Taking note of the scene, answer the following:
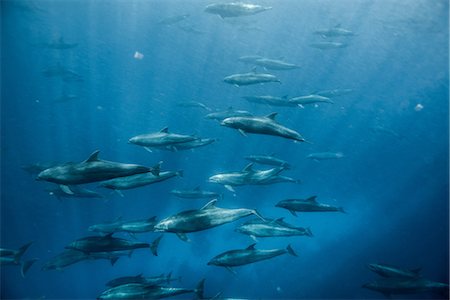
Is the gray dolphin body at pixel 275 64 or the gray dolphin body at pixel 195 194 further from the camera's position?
the gray dolphin body at pixel 275 64

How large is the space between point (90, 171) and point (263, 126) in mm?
2825

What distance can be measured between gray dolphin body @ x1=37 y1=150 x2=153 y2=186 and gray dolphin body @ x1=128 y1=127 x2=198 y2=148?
2.56 meters

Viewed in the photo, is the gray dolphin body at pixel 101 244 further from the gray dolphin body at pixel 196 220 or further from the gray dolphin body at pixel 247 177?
the gray dolphin body at pixel 247 177

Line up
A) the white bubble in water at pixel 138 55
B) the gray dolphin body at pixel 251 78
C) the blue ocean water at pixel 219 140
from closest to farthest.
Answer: the gray dolphin body at pixel 251 78, the blue ocean water at pixel 219 140, the white bubble in water at pixel 138 55

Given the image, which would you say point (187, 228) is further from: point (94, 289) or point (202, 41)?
point (202, 41)

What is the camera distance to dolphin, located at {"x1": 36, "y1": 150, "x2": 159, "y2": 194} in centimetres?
461

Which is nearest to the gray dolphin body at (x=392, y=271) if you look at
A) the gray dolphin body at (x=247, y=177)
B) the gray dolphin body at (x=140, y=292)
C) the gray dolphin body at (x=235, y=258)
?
the gray dolphin body at (x=235, y=258)

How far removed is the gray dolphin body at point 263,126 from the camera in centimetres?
561

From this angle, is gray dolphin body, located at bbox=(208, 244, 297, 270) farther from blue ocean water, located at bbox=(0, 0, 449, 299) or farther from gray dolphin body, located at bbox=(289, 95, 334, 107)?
blue ocean water, located at bbox=(0, 0, 449, 299)

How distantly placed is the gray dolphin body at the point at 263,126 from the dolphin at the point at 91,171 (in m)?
1.86

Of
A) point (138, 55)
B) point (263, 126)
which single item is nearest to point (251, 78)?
point (263, 126)

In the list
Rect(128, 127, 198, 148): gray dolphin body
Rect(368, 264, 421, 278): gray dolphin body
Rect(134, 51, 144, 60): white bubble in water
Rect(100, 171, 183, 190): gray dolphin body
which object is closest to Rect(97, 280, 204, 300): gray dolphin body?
Rect(100, 171, 183, 190): gray dolphin body

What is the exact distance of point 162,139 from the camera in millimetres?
7344

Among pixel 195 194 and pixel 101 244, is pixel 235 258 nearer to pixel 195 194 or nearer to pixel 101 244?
pixel 101 244
